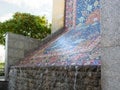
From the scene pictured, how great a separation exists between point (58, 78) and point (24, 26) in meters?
14.4

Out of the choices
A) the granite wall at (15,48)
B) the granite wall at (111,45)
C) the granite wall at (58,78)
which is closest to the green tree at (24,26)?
the granite wall at (15,48)

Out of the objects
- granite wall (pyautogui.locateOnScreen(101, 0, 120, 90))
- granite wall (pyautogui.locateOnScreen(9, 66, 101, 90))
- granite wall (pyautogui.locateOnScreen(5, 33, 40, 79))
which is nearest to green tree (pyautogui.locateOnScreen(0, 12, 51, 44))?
granite wall (pyautogui.locateOnScreen(5, 33, 40, 79))

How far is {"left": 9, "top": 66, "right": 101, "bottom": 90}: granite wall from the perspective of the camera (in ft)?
15.1

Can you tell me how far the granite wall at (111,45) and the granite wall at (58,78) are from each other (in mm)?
847

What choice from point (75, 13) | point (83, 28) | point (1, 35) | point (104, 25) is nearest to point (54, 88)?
point (104, 25)

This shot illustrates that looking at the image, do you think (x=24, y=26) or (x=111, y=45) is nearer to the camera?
(x=111, y=45)

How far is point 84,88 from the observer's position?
4.84 metres

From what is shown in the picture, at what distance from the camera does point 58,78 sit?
5.87m

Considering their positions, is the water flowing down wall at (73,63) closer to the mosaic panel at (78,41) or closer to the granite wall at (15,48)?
the mosaic panel at (78,41)

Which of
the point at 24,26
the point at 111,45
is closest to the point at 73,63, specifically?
the point at 111,45

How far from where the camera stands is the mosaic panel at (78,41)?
6.46 m

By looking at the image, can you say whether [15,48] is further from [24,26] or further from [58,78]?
[24,26]

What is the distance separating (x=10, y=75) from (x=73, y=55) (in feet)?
12.3

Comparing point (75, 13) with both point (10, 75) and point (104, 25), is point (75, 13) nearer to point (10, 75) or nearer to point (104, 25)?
point (10, 75)
